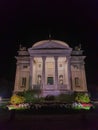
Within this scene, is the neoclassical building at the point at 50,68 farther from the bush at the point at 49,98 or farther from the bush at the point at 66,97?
the bush at the point at 49,98

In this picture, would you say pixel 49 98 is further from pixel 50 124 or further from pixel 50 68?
pixel 50 124

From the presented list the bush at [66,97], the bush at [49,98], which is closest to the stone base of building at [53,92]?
the bush at [66,97]

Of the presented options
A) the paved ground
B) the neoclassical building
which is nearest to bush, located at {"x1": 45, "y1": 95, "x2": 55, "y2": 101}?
the neoclassical building

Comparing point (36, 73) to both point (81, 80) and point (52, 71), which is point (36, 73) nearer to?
point (52, 71)

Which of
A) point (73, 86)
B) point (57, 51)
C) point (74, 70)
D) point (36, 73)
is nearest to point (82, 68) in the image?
point (74, 70)

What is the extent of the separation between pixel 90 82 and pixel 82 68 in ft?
24.0

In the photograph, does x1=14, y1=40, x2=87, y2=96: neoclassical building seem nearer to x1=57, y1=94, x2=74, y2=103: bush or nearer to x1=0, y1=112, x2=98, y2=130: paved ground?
x1=57, y1=94, x2=74, y2=103: bush

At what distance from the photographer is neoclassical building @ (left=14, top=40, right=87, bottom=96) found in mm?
35500

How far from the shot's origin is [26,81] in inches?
1522

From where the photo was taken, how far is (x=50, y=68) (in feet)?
131

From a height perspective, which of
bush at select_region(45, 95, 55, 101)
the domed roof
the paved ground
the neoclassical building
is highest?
the domed roof

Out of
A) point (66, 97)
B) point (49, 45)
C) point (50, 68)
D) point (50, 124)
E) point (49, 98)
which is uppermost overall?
point (49, 45)

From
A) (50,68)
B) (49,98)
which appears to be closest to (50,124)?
(49,98)

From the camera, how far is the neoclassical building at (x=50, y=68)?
35500 mm
